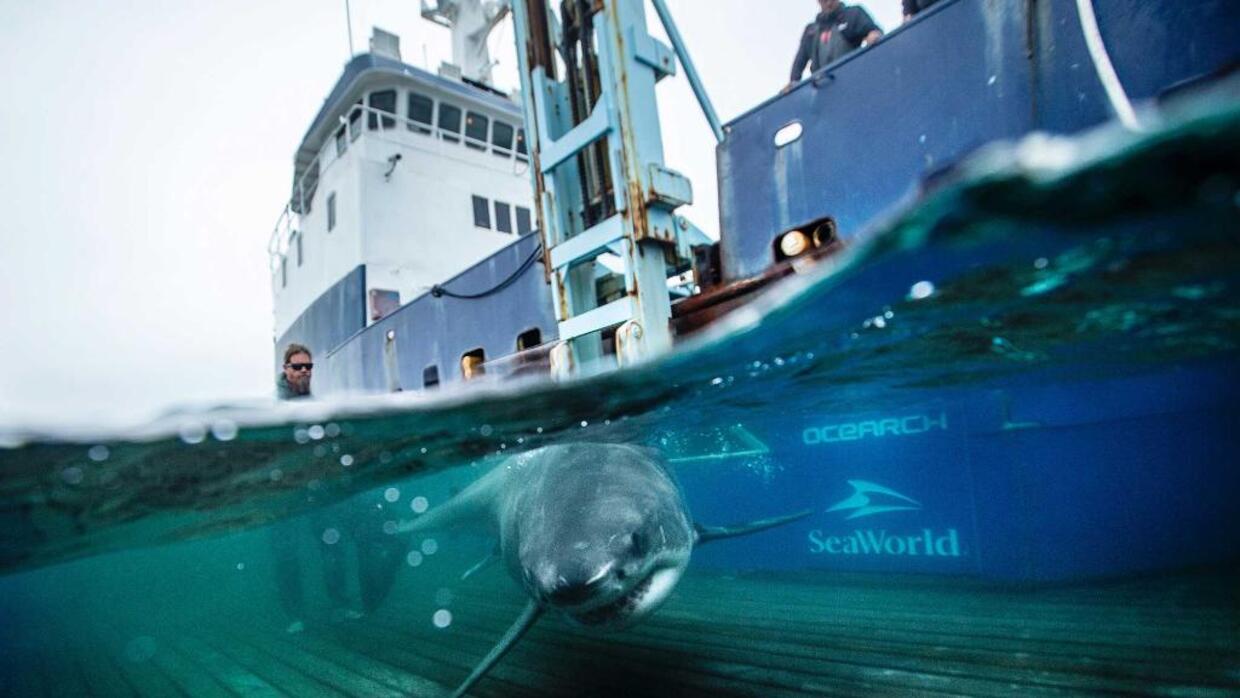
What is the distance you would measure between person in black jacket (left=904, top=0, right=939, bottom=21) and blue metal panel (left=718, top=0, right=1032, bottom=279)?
0.92m

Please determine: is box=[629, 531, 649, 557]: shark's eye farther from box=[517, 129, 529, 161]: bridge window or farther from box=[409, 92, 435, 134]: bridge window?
box=[517, 129, 529, 161]: bridge window

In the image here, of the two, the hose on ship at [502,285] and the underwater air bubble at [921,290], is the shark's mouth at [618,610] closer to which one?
the underwater air bubble at [921,290]

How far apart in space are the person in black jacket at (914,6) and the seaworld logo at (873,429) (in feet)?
14.0

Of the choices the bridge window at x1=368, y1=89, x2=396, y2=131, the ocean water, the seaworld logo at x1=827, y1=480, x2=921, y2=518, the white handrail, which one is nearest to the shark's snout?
the ocean water

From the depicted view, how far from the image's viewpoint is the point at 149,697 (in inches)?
208

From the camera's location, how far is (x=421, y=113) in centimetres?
1555

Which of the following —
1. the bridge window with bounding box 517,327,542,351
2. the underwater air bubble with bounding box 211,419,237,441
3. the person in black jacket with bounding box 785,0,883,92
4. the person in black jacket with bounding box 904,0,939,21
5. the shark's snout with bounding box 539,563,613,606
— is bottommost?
the shark's snout with bounding box 539,563,613,606

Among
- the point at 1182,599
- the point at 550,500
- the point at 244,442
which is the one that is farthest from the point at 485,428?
the point at 1182,599

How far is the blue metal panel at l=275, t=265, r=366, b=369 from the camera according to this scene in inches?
521

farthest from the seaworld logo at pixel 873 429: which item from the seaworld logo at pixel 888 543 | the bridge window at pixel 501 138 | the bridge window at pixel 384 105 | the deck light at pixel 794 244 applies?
the bridge window at pixel 384 105

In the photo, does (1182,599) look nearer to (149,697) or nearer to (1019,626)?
(1019,626)

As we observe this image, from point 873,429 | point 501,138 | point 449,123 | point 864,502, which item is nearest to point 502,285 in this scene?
point 873,429

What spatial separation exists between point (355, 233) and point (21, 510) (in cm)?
1014

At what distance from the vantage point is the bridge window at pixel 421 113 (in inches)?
604
